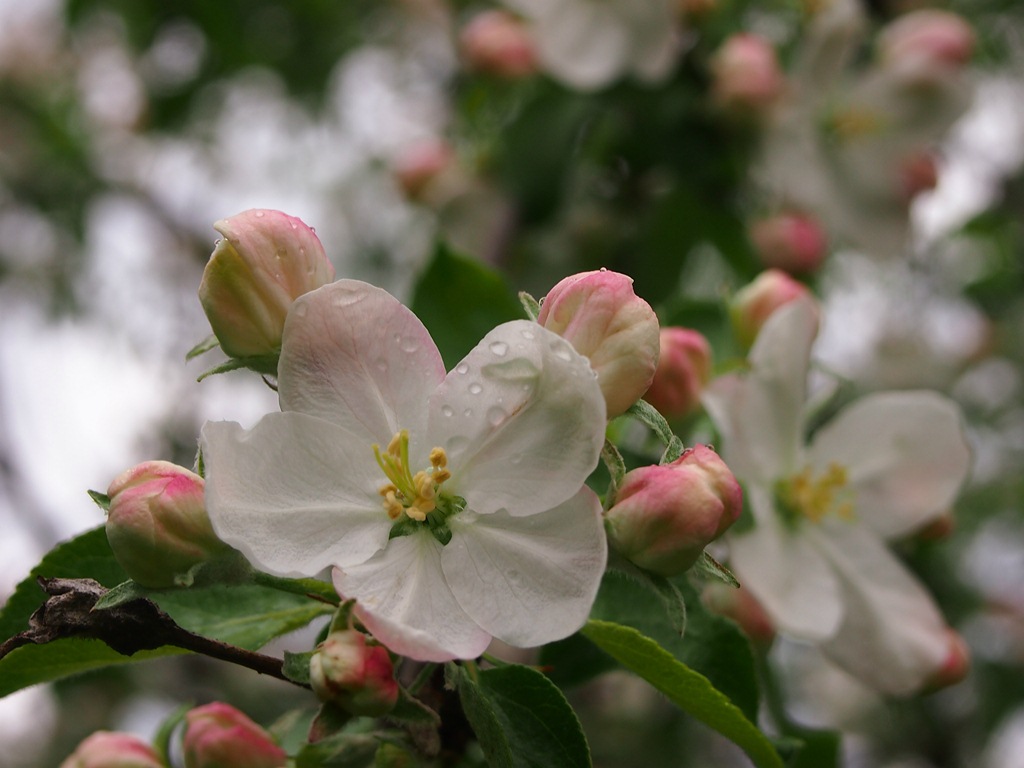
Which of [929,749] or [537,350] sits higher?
[537,350]

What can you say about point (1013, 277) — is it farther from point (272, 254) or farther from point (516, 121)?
point (272, 254)

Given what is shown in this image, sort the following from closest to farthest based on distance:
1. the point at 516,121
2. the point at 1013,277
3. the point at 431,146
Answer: the point at 516,121, the point at 431,146, the point at 1013,277

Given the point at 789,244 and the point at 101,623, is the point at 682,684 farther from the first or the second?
the point at 789,244

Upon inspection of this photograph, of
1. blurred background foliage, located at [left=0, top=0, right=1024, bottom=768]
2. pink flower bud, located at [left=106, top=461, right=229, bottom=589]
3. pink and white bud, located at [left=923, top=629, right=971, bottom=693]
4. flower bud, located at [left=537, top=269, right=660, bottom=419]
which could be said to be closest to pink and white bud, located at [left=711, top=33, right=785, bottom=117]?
blurred background foliage, located at [left=0, top=0, right=1024, bottom=768]

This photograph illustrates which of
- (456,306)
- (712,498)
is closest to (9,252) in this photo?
(456,306)

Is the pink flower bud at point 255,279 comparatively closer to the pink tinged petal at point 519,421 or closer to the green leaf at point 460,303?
the pink tinged petal at point 519,421

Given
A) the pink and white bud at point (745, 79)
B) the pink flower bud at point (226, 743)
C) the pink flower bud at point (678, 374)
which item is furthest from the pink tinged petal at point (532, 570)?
the pink and white bud at point (745, 79)

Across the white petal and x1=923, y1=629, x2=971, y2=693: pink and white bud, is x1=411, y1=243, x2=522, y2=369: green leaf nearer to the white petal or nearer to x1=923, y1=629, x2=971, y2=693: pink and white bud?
the white petal
